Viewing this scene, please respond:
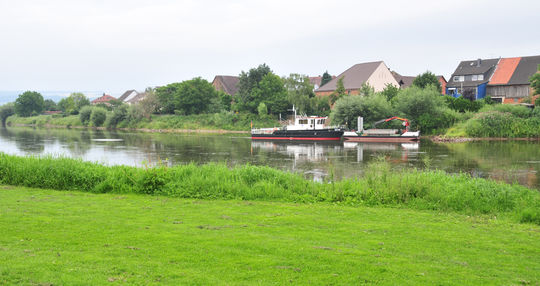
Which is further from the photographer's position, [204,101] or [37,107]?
[37,107]

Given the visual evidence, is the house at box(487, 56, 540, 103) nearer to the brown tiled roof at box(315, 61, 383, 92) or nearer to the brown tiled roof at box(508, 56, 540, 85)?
the brown tiled roof at box(508, 56, 540, 85)

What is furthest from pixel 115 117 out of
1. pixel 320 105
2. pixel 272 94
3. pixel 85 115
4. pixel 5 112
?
pixel 5 112

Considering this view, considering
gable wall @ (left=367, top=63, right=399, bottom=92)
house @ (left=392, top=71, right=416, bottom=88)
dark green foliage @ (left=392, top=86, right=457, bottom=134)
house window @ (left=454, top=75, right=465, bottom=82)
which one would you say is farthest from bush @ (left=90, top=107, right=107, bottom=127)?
house window @ (left=454, top=75, right=465, bottom=82)

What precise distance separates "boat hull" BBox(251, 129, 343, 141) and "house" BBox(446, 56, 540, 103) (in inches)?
1052

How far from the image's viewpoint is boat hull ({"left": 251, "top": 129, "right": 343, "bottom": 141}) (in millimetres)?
46344

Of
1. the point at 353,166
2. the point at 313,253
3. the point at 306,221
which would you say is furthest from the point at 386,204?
the point at 353,166

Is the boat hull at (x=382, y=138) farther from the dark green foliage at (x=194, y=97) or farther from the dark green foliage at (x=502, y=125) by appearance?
the dark green foliage at (x=194, y=97)

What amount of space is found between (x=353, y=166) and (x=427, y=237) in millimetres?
16264

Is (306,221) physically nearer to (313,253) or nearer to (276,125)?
(313,253)

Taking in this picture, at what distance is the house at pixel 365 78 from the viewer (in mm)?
66444

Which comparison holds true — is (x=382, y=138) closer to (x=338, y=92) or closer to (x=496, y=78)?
(x=338, y=92)

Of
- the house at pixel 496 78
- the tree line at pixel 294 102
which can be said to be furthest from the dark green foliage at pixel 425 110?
the house at pixel 496 78

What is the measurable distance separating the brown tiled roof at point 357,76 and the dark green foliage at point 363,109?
16803 mm

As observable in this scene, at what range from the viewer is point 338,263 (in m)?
5.56
